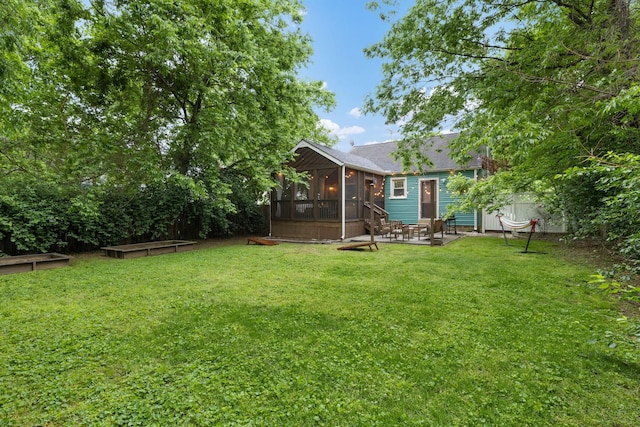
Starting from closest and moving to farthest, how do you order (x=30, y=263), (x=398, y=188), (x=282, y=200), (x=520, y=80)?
(x=520, y=80) < (x=30, y=263) < (x=282, y=200) < (x=398, y=188)

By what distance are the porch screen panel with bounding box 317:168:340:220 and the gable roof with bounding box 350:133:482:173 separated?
291 cm

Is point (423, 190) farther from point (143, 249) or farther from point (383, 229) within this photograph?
point (143, 249)

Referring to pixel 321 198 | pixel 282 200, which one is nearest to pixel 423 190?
pixel 321 198

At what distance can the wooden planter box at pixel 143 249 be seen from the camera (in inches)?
307

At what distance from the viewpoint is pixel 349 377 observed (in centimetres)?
222

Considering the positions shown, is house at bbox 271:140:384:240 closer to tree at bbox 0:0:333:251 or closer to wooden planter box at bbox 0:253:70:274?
tree at bbox 0:0:333:251

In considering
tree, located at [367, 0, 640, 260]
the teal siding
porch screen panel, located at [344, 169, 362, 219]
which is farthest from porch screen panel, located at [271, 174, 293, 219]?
the teal siding

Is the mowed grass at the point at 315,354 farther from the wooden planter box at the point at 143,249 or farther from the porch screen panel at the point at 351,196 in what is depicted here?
the porch screen panel at the point at 351,196

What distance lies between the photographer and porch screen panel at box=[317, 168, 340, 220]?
11.3 meters

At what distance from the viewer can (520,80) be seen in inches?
206

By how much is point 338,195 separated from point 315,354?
873cm

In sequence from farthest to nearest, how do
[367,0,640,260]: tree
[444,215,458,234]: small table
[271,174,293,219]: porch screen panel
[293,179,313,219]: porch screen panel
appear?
[444,215,458,234]: small table < [271,174,293,219]: porch screen panel < [293,179,313,219]: porch screen panel < [367,0,640,260]: tree

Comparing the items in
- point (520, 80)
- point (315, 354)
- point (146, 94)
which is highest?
point (146, 94)

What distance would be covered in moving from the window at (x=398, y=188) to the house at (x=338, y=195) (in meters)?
0.05
